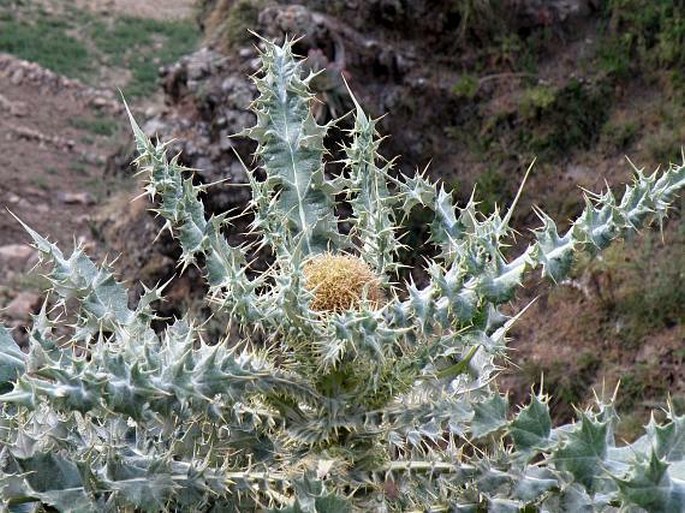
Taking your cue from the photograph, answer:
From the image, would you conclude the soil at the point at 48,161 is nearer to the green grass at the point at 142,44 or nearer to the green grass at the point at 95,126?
the green grass at the point at 95,126

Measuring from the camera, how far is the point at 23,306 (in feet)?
18.3

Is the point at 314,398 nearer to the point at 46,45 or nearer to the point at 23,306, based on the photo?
the point at 23,306

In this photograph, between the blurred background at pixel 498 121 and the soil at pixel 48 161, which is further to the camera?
the soil at pixel 48 161

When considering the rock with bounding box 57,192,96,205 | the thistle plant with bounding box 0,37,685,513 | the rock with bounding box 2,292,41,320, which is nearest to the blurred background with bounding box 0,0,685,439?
the rock with bounding box 2,292,41,320

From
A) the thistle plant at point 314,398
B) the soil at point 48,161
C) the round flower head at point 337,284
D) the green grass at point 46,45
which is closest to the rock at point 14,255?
→ the soil at point 48,161

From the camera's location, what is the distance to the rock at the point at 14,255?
6522 mm

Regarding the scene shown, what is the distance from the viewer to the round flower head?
1.70 metres

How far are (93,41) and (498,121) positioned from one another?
766 centimetres

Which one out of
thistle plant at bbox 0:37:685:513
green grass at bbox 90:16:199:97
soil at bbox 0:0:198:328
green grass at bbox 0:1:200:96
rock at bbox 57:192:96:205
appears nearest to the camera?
thistle plant at bbox 0:37:685:513

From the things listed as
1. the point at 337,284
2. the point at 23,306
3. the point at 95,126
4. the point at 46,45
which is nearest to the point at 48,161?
the point at 95,126

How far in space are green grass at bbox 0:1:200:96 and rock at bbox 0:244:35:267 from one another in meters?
4.03

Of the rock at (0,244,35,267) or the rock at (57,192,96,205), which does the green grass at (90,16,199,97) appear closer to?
the rock at (57,192,96,205)

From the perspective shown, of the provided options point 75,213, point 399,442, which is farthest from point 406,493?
point 75,213

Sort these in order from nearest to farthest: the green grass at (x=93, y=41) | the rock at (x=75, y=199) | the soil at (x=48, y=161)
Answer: the soil at (x=48, y=161), the rock at (x=75, y=199), the green grass at (x=93, y=41)
